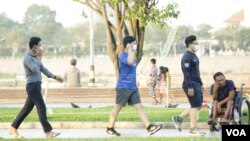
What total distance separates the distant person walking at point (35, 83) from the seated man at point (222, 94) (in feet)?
9.25

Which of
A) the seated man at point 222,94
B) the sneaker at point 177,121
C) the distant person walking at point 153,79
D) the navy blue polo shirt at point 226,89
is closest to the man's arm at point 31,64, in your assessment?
the sneaker at point 177,121

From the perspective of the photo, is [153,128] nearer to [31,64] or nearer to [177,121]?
[177,121]

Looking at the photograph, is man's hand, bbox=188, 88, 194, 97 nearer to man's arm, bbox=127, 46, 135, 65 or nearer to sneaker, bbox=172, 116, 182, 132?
sneaker, bbox=172, 116, 182, 132

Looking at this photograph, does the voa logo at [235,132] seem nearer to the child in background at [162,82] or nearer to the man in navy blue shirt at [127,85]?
the man in navy blue shirt at [127,85]

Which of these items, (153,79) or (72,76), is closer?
(153,79)

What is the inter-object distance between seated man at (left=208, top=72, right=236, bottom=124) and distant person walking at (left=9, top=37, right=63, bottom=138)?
111 inches

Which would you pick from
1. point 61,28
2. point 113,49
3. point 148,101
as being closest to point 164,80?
point 148,101

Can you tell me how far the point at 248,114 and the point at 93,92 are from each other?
12.8 meters

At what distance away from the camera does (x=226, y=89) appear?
45.7 feet

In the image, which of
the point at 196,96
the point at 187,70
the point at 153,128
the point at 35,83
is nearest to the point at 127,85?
the point at 153,128

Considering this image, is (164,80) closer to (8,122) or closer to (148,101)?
(148,101)

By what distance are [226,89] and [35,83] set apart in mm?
3411

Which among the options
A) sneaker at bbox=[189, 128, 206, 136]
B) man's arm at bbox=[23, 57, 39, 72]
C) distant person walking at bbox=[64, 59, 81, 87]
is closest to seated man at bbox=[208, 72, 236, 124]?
sneaker at bbox=[189, 128, 206, 136]

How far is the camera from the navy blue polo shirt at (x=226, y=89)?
1388 centimetres
